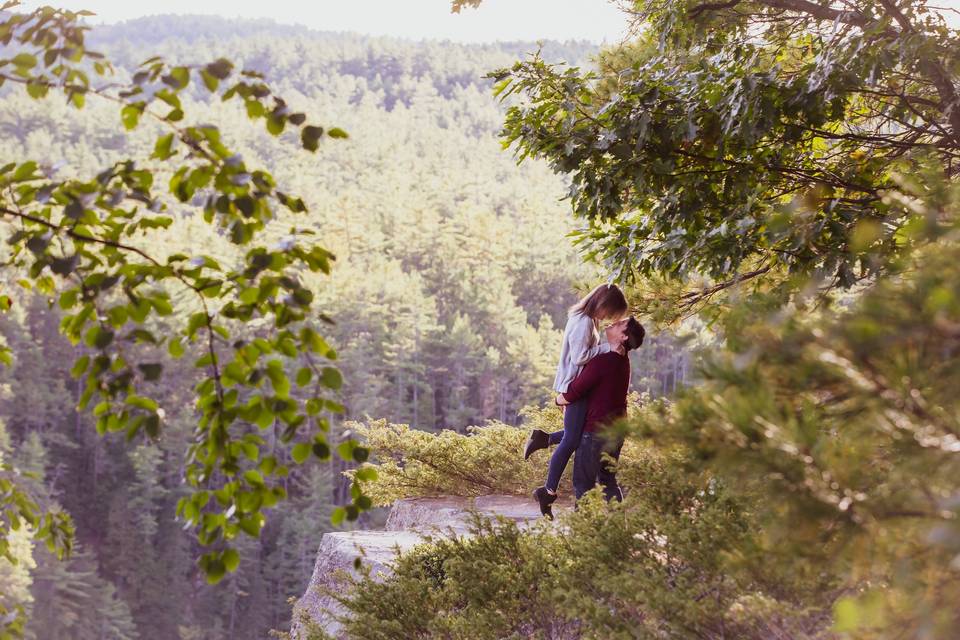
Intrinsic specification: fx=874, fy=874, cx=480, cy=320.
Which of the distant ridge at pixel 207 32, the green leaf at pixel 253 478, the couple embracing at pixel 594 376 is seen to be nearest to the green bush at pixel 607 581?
the couple embracing at pixel 594 376

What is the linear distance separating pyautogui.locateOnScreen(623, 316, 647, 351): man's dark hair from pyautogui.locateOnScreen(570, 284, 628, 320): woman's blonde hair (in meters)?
0.17

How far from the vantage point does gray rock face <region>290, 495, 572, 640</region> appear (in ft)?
19.4

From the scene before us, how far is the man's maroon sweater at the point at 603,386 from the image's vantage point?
16.4 feet

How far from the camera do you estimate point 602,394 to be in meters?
5.07

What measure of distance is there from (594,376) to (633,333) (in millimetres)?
355

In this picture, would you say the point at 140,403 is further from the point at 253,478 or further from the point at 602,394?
the point at 602,394

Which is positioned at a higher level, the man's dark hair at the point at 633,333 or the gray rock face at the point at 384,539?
the man's dark hair at the point at 633,333

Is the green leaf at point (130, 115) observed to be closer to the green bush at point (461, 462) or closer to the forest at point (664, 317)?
the forest at point (664, 317)

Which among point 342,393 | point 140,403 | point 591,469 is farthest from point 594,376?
point 342,393

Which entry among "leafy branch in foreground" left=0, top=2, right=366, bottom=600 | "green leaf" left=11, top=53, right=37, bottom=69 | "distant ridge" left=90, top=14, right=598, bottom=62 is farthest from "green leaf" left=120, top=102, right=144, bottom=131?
"distant ridge" left=90, top=14, right=598, bottom=62

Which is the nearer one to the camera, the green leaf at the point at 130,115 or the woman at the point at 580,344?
the green leaf at the point at 130,115

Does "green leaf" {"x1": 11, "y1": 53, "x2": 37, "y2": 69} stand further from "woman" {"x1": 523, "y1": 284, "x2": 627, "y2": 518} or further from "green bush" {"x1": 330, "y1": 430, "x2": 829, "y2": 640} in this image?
"woman" {"x1": 523, "y1": 284, "x2": 627, "y2": 518}

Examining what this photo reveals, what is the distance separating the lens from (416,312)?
166 ft

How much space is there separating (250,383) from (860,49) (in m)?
3.42
